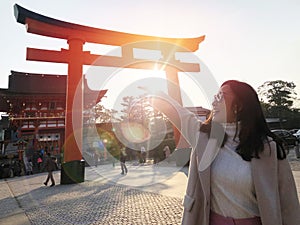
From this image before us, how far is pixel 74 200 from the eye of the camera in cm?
612

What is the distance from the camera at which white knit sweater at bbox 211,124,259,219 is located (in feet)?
4.10

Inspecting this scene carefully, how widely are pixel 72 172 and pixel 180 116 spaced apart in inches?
319

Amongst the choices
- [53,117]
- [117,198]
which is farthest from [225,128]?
[53,117]

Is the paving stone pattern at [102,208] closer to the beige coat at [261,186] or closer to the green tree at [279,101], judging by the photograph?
the beige coat at [261,186]

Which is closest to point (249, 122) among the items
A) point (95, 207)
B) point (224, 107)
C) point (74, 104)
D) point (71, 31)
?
point (224, 107)

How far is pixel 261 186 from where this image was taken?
3.98 ft

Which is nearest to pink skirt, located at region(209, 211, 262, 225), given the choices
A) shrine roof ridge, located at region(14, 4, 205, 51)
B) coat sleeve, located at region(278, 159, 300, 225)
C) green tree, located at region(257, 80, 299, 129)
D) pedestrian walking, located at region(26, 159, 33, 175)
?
coat sleeve, located at region(278, 159, 300, 225)

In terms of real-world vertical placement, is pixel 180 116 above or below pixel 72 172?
above

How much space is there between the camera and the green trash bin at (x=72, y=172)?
863 centimetres

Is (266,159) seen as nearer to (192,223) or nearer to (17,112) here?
(192,223)

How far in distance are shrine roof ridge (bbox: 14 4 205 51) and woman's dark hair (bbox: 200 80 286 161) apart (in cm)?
769

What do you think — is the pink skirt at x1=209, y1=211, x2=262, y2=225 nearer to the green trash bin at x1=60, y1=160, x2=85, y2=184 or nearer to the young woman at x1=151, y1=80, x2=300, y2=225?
the young woman at x1=151, y1=80, x2=300, y2=225

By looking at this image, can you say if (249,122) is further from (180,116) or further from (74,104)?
(74,104)

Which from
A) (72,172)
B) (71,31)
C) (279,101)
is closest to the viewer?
(71,31)
